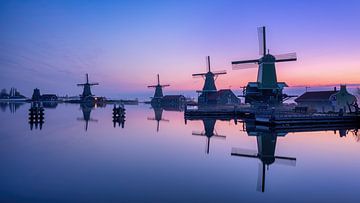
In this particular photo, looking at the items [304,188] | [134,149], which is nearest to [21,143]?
[134,149]

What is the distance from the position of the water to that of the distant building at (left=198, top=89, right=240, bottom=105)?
40.7m

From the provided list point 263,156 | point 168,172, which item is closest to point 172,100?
point 263,156

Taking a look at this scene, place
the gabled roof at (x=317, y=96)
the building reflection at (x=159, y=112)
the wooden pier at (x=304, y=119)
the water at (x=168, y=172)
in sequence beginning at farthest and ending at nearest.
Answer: the gabled roof at (x=317, y=96)
the building reflection at (x=159, y=112)
the wooden pier at (x=304, y=119)
the water at (x=168, y=172)

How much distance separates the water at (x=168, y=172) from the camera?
8.81 m

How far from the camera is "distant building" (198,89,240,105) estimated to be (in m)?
60.0

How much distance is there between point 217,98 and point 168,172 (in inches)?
1964

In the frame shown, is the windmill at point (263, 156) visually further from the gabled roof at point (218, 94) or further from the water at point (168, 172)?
the gabled roof at point (218, 94)

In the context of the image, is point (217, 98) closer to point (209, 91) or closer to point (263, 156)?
point (209, 91)

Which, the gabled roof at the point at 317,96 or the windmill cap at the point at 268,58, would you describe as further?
the gabled roof at the point at 317,96

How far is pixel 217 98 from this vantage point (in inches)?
2395

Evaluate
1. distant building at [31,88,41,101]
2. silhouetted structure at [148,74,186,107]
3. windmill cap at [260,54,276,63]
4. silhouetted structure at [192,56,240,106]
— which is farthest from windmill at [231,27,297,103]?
distant building at [31,88,41,101]

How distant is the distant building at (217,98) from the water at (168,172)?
4069 centimetres

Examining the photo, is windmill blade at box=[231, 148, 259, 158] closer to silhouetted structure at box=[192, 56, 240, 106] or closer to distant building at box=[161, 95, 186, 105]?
silhouetted structure at box=[192, 56, 240, 106]

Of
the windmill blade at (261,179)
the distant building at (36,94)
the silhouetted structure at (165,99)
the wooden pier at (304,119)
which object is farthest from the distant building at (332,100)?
the distant building at (36,94)
